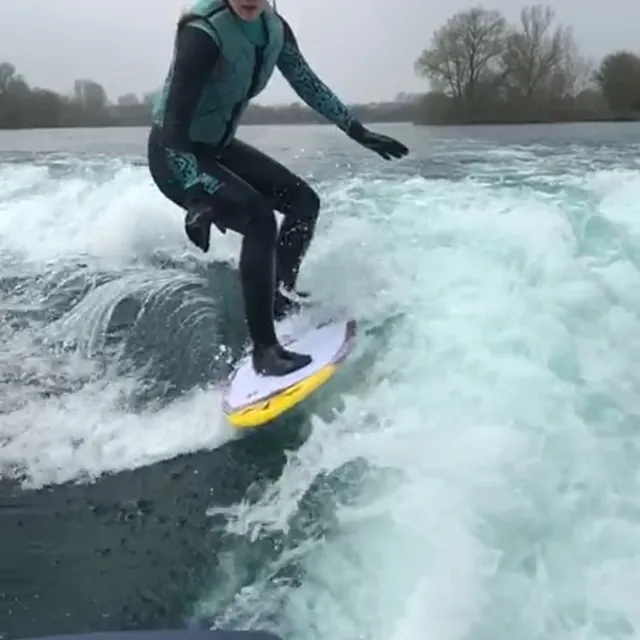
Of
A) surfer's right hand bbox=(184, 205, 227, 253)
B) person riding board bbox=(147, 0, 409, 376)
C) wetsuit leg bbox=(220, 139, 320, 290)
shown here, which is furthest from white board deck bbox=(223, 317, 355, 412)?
surfer's right hand bbox=(184, 205, 227, 253)

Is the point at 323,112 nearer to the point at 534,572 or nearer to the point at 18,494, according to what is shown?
the point at 18,494

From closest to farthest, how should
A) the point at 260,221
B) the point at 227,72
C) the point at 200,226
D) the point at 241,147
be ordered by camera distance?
1. the point at 200,226
2. the point at 227,72
3. the point at 260,221
4. the point at 241,147

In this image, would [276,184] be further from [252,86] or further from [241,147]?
[252,86]

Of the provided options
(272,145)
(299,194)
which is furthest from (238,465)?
(272,145)

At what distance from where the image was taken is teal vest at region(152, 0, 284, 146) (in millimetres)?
3918

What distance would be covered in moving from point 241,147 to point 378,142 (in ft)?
2.11

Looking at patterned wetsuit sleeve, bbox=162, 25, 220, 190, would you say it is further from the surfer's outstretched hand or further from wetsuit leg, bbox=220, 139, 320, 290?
the surfer's outstretched hand

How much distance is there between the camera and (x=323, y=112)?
15.4ft

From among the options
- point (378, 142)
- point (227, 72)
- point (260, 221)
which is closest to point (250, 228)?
point (260, 221)

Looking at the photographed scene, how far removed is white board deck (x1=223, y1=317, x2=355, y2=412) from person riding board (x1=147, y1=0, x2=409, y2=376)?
0.21 ft

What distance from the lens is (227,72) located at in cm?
408

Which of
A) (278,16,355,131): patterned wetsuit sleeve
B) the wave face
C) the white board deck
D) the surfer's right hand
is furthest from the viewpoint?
(278,16,355,131): patterned wetsuit sleeve

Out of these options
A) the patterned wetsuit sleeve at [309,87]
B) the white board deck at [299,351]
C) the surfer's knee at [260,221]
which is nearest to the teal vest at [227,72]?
the patterned wetsuit sleeve at [309,87]

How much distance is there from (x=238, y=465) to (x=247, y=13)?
1.85 meters
